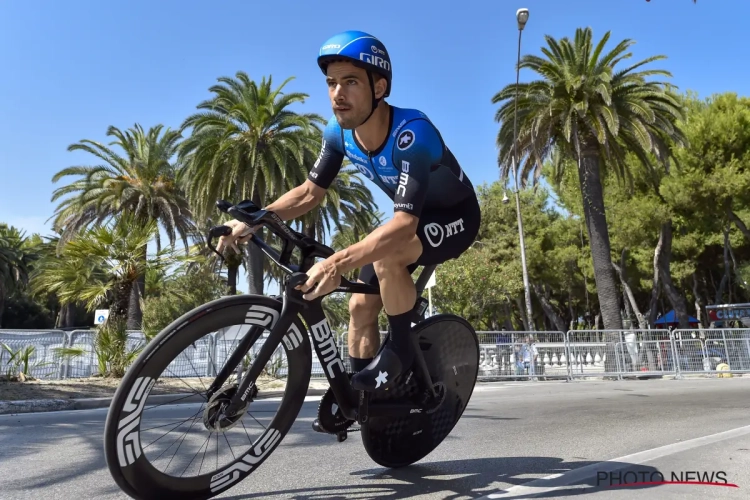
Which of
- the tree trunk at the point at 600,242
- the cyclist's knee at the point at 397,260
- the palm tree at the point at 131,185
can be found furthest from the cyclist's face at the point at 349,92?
the palm tree at the point at 131,185

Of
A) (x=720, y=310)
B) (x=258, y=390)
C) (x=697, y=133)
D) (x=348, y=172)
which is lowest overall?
(x=258, y=390)

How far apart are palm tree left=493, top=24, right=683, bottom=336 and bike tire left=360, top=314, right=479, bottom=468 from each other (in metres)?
16.9

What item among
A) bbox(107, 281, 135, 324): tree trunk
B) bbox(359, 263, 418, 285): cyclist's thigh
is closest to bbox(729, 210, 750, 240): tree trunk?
bbox(107, 281, 135, 324): tree trunk

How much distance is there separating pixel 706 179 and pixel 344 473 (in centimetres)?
2984

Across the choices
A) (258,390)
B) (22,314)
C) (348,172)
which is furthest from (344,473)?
(22,314)

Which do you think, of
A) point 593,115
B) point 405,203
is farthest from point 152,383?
point 593,115

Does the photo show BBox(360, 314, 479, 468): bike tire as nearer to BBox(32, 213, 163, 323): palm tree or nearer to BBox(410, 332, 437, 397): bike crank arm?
BBox(410, 332, 437, 397): bike crank arm

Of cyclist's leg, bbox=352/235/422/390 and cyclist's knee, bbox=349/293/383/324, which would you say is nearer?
cyclist's leg, bbox=352/235/422/390

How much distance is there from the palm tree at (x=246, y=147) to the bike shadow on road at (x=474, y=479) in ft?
56.4

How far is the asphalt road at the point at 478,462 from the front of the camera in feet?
8.30

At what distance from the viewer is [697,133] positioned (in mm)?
27938

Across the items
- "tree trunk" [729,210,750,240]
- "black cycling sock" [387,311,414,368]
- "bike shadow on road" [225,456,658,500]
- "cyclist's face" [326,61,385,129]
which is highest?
"tree trunk" [729,210,750,240]

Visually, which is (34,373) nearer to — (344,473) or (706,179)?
(344,473)

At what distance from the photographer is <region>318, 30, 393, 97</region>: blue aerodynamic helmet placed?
2.49m
